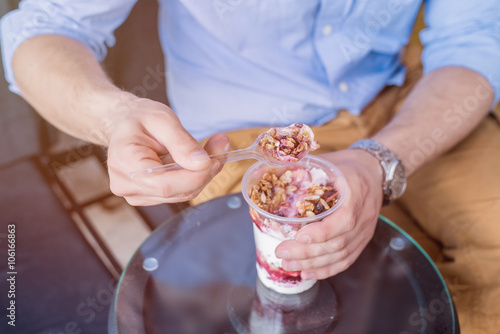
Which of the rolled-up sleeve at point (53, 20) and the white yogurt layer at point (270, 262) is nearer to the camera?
the white yogurt layer at point (270, 262)

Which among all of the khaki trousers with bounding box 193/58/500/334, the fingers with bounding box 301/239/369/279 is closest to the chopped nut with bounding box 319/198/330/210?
the fingers with bounding box 301/239/369/279

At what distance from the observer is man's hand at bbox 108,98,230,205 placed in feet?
1.95

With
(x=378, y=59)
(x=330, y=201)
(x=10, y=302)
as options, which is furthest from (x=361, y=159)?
(x=10, y=302)

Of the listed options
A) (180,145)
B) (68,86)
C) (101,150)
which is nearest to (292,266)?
(180,145)

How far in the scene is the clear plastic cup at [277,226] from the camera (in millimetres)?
678

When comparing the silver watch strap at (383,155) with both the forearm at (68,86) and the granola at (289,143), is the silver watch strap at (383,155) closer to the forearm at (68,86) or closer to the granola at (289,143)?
the granola at (289,143)

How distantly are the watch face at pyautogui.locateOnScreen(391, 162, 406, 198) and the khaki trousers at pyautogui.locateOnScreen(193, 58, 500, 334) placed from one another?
9.1 inches

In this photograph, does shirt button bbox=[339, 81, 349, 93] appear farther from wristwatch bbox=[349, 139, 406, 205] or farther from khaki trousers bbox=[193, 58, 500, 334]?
wristwatch bbox=[349, 139, 406, 205]

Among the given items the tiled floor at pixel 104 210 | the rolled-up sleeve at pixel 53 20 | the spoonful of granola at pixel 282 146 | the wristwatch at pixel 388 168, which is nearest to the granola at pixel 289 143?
the spoonful of granola at pixel 282 146

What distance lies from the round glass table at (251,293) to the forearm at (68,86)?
0.88ft

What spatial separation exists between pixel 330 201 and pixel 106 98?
0.41 meters

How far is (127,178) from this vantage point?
0.63 m

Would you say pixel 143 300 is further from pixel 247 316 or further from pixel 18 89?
pixel 18 89

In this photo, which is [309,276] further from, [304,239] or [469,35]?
[469,35]
